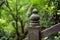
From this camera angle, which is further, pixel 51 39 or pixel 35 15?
pixel 51 39

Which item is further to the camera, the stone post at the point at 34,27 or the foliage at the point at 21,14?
the foliage at the point at 21,14

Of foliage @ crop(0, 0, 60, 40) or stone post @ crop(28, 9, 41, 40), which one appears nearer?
stone post @ crop(28, 9, 41, 40)

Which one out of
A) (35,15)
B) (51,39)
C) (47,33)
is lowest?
(51,39)

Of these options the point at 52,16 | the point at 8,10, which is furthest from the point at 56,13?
the point at 8,10

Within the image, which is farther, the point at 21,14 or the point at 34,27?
the point at 21,14

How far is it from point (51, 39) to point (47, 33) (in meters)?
0.98

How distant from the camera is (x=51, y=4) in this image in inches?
137

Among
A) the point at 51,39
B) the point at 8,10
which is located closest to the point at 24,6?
the point at 8,10

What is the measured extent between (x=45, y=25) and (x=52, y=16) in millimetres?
215

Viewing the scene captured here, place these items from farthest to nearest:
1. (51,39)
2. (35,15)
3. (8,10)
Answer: (8,10)
(51,39)
(35,15)

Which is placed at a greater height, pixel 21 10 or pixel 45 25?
pixel 21 10

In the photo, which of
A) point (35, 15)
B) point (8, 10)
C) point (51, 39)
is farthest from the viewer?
point (8, 10)

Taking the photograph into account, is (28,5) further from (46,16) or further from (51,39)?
(51,39)

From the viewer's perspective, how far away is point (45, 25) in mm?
3342
